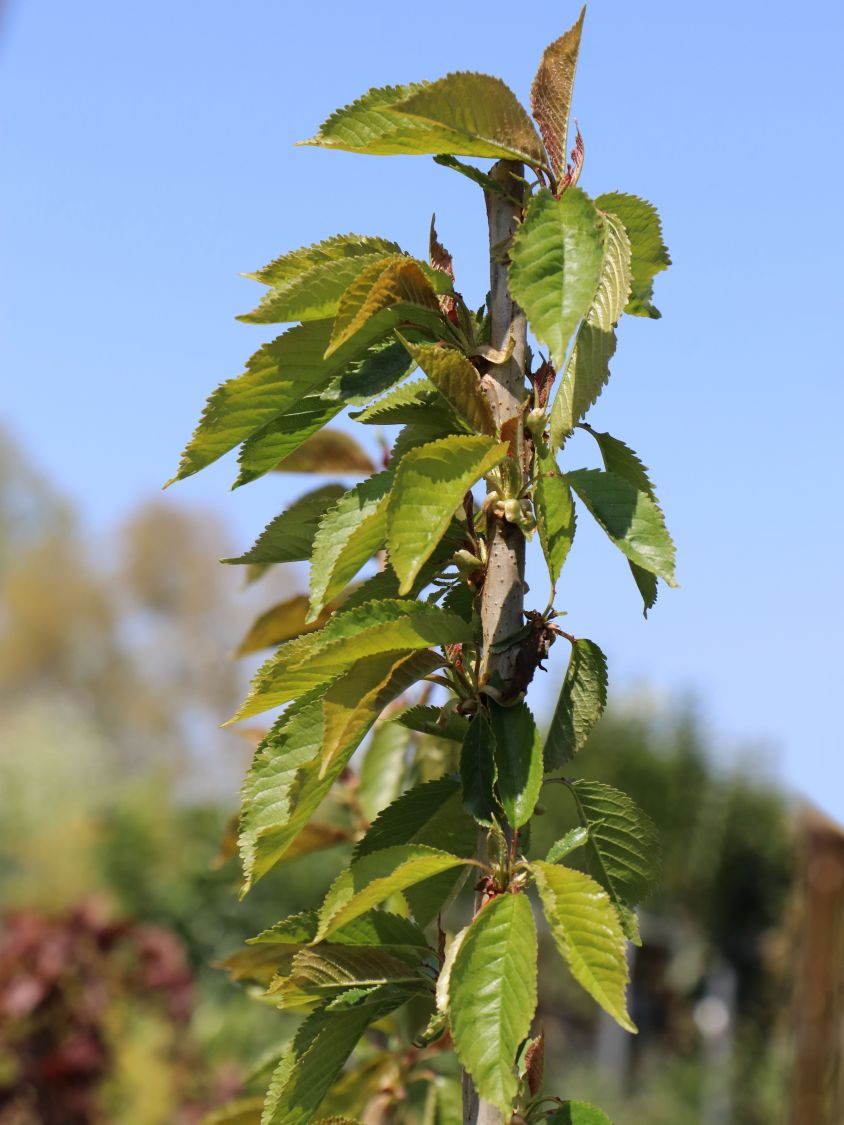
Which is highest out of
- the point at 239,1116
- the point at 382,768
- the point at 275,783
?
the point at 382,768

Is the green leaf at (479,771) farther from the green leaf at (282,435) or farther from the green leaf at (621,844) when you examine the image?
the green leaf at (282,435)

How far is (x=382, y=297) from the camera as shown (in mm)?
785

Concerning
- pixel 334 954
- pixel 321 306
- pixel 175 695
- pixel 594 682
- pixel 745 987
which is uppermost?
pixel 175 695

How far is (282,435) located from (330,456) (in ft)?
1.86

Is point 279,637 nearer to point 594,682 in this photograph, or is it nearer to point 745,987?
point 594,682

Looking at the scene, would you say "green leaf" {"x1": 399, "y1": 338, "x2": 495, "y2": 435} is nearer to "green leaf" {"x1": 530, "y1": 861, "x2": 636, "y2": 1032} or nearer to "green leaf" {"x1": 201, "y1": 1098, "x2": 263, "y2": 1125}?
"green leaf" {"x1": 530, "y1": 861, "x2": 636, "y2": 1032}

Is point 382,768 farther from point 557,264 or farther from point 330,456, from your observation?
point 557,264

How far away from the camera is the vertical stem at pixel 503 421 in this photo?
824mm

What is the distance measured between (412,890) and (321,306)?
399 mm

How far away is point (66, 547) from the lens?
32.8 m

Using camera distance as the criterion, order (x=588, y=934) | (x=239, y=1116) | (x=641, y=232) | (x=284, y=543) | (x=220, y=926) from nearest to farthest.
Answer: (x=588, y=934), (x=641, y=232), (x=284, y=543), (x=239, y=1116), (x=220, y=926)

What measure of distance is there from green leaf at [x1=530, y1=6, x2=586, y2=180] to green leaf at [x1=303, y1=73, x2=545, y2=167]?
1 cm

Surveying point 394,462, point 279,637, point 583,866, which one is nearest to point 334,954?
point 583,866

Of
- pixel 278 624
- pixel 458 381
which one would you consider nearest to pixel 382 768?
pixel 278 624
